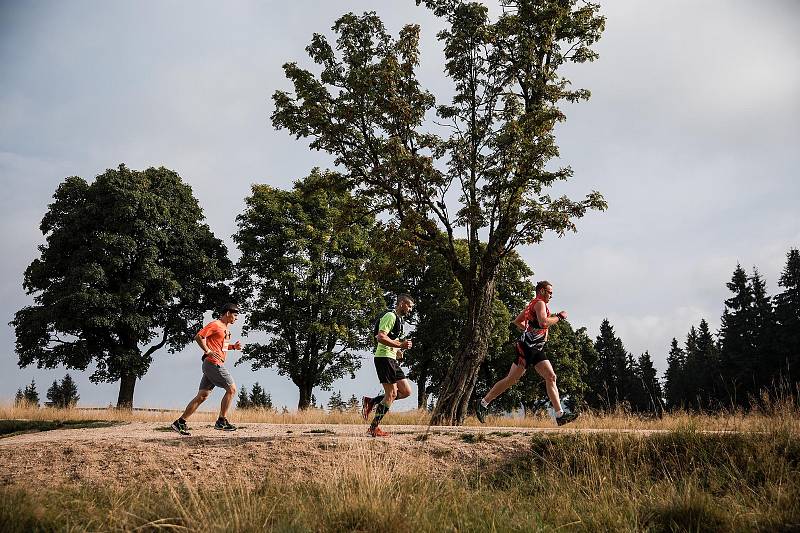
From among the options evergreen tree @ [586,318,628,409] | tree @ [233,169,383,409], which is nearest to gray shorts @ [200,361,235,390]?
tree @ [233,169,383,409]

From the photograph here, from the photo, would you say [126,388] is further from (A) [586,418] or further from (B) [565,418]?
(B) [565,418]

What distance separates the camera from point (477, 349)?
14.6 m

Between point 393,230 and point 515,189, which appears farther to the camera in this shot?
point 393,230

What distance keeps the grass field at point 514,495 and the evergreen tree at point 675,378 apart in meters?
45.4

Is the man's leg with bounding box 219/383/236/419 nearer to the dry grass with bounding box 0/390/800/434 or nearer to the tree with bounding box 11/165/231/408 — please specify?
the dry grass with bounding box 0/390/800/434

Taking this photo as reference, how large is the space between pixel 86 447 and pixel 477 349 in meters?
9.08

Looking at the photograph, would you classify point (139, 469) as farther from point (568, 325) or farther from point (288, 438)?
point (568, 325)

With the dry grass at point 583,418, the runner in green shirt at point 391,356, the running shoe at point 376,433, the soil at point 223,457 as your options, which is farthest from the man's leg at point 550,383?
the running shoe at point 376,433

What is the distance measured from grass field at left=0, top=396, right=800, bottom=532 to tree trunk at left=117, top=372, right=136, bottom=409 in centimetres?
2209

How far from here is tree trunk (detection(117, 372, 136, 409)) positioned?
2742 centimetres

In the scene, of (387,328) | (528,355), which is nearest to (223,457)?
(387,328)

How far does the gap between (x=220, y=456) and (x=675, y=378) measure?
200 feet

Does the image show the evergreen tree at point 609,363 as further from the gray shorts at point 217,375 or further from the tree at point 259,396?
the gray shorts at point 217,375

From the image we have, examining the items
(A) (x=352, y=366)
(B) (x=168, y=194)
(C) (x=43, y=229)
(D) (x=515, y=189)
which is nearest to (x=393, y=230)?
(D) (x=515, y=189)
